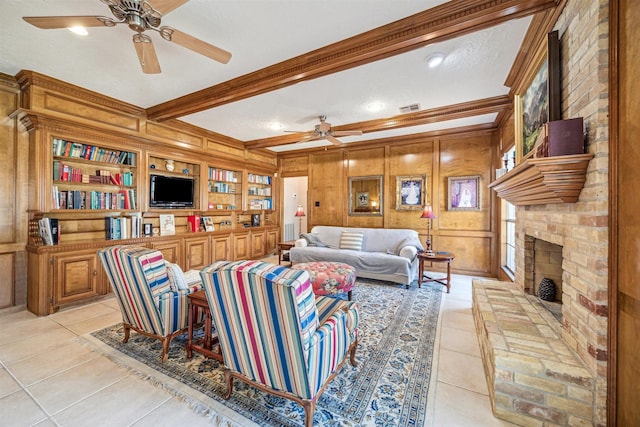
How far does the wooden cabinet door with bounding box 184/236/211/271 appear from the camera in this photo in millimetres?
4473

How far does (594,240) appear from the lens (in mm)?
1372

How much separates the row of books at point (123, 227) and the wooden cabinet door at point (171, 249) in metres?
0.33

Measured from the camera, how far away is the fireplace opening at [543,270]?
2.29 m

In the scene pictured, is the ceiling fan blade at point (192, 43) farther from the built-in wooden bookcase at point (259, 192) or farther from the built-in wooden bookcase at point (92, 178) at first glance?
the built-in wooden bookcase at point (259, 192)

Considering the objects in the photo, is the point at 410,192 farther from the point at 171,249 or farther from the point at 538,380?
the point at 171,249

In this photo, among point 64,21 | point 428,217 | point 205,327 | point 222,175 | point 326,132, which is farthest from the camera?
point 222,175

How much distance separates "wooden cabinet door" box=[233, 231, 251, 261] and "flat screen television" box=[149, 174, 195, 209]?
1.22 metres

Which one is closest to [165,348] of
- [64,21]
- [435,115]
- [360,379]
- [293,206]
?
[360,379]

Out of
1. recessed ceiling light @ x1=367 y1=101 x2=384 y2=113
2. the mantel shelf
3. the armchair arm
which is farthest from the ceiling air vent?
the armchair arm

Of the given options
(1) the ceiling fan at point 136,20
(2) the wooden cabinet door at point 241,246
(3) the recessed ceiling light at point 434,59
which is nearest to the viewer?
(1) the ceiling fan at point 136,20

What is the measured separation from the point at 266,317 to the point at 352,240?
3878 millimetres

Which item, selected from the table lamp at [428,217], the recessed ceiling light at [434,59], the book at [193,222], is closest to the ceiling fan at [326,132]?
the recessed ceiling light at [434,59]

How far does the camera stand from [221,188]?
5410 millimetres

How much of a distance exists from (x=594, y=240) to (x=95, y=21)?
3.39 metres
